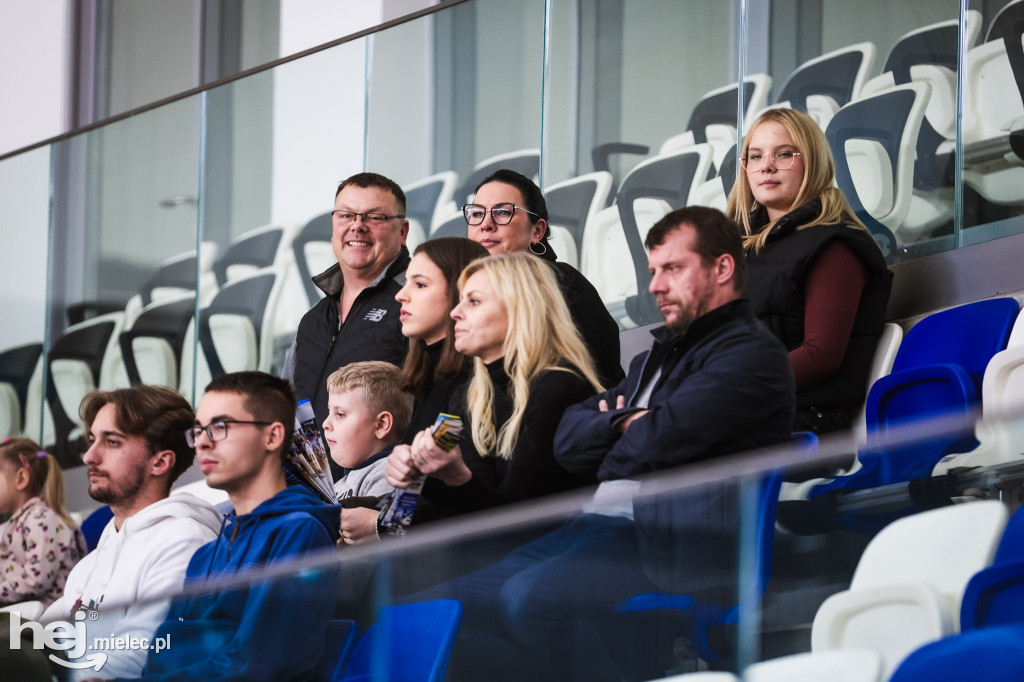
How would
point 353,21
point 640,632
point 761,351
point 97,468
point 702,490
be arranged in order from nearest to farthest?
point 702,490
point 640,632
point 761,351
point 97,468
point 353,21

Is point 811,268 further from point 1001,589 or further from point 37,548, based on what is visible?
point 37,548

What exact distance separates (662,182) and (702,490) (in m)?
3.12

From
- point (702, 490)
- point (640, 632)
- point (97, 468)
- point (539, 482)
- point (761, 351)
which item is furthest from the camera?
point (97, 468)

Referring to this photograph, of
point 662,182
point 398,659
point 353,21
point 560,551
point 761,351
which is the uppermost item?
point 353,21

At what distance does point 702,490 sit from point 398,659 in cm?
58

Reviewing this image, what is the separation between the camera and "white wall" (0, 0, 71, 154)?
9039mm

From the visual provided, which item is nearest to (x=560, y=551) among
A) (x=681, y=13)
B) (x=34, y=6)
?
(x=681, y=13)

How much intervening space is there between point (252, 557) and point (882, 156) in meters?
2.37

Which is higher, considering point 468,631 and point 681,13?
point 681,13

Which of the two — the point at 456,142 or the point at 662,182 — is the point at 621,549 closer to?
the point at 662,182

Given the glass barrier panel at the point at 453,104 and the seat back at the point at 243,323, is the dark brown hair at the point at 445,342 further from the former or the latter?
the seat back at the point at 243,323

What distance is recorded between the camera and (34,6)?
9203mm

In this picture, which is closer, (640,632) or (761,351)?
(640,632)

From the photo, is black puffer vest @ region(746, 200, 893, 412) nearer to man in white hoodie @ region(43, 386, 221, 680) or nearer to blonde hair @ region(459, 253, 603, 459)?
blonde hair @ region(459, 253, 603, 459)
